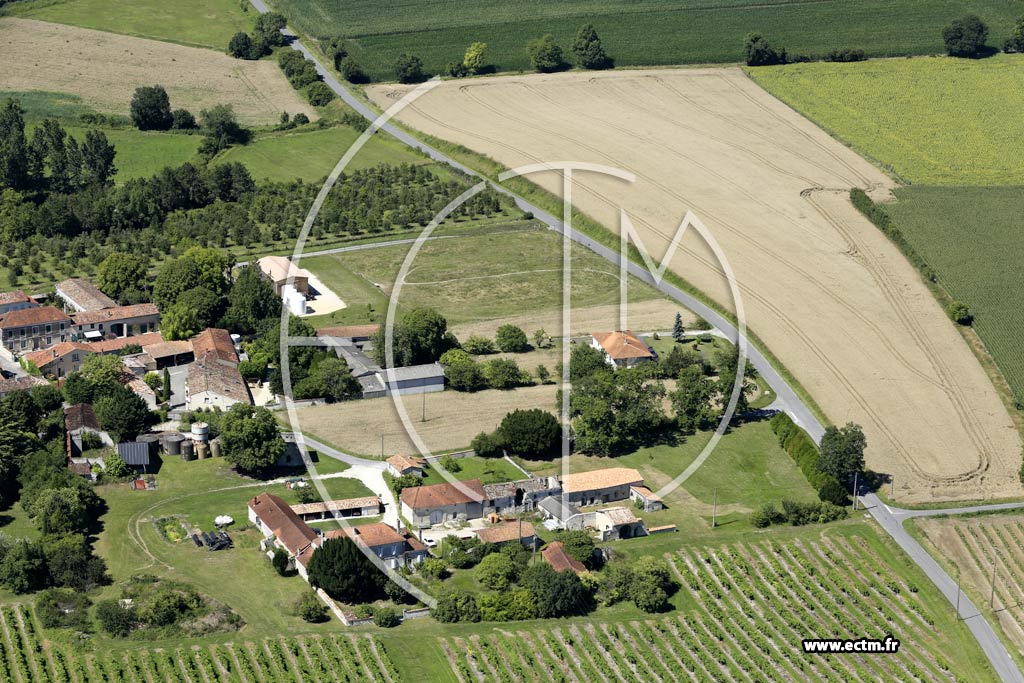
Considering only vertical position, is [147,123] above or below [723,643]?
above

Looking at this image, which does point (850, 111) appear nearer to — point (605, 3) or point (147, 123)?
point (605, 3)

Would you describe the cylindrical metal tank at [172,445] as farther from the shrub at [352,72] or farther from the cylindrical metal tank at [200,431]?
the shrub at [352,72]

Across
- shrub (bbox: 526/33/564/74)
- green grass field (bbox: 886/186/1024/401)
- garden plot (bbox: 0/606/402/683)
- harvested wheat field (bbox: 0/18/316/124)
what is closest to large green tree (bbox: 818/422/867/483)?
green grass field (bbox: 886/186/1024/401)

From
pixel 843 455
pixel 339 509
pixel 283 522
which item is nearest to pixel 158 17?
pixel 339 509

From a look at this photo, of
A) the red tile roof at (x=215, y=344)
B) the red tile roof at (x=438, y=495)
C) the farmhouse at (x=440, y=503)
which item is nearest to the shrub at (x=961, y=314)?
the red tile roof at (x=438, y=495)

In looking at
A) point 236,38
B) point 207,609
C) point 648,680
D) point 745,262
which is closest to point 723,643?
point 648,680

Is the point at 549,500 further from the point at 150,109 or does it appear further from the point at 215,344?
the point at 150,109
